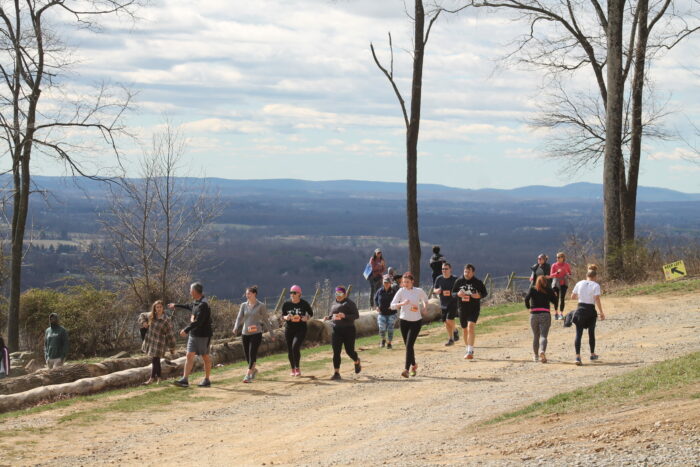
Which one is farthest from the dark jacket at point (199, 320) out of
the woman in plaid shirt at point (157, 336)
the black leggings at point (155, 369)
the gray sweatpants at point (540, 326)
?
the gray sweatpants at point (540, 326)

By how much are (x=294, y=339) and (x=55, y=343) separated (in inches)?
231

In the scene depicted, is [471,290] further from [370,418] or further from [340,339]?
[370,418]

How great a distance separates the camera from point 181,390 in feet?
53.7

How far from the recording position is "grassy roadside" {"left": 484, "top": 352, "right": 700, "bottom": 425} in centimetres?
1148

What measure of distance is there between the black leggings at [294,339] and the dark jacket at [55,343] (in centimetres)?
553

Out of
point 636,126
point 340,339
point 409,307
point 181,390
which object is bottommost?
point 181,390

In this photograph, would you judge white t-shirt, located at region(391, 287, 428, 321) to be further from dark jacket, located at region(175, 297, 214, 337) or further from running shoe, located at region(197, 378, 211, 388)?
running shoe, located at region(197, 378, 211, 388)

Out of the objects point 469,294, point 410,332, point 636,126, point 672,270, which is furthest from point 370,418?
point 636,126

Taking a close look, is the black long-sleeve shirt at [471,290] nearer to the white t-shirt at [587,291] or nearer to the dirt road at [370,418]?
the dirt road at [370,418]

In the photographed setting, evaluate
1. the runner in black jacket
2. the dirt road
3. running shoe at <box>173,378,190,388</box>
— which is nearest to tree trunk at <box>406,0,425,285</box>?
the dirt road

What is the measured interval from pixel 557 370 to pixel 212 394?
19.5ft

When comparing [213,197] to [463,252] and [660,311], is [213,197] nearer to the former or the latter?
[660,311]

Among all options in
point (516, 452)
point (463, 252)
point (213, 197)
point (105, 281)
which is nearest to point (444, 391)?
point (516, 452)

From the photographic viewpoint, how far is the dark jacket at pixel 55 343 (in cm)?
1945
